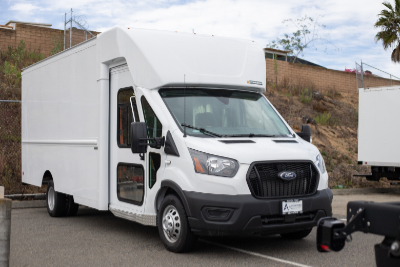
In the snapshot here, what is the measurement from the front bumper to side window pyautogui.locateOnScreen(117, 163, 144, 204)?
48.5 inches

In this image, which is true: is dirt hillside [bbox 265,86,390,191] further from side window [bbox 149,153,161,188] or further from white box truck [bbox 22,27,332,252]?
side window [bbox 149,153,161,188]

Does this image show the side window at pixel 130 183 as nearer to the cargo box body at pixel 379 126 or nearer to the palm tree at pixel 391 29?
the cargo box body at pixel 379 126

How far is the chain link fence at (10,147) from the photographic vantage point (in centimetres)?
1273

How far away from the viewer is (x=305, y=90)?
2633cm

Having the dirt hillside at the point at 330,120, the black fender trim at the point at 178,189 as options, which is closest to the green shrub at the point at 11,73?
the dirt hillside at the point at 330,120

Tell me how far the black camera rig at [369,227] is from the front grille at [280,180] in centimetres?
284

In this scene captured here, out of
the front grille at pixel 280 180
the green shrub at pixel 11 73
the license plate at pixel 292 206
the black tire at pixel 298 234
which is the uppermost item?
the green shrub at pixel 11 73

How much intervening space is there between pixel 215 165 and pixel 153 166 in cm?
117

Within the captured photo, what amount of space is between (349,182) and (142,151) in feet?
37.8

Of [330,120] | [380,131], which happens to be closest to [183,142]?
[380,131]

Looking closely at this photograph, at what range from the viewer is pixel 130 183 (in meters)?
7.71

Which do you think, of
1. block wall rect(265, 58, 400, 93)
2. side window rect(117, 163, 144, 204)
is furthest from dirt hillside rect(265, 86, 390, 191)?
side window rect(117, 163, 144, 204)

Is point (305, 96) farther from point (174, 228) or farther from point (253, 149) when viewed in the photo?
point (174, 228)

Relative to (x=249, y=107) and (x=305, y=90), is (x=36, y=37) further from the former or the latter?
A: (x=249, y=107)
